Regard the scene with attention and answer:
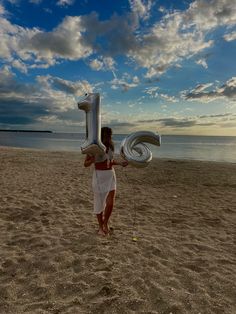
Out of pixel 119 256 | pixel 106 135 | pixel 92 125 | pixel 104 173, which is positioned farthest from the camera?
pixel 104 173

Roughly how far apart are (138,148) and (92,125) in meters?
1.01

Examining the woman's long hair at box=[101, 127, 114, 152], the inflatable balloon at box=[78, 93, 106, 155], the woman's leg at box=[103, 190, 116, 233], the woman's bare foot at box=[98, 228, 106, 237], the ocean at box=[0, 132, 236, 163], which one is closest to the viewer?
the inflatable balloon at box=[78, 93, 106, 155]

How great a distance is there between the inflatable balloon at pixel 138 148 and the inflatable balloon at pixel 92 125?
21.3 inches

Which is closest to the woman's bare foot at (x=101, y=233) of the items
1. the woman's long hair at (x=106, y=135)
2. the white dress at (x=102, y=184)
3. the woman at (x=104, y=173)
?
the woman at (x=104, y=173)

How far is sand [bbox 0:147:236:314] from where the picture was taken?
3.61 m

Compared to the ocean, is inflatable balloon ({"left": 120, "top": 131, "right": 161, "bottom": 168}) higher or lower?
higher

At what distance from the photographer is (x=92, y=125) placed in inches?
183

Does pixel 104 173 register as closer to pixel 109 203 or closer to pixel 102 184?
pixel 102 184

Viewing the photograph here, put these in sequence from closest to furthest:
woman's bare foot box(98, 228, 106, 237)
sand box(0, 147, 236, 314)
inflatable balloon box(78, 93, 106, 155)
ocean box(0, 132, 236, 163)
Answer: sand box(0, 147, 236, 314) < inflatable balloon box(78, 93, 106, 155) < woman's bare foot box(98, 228, 106, 237) < ocean box(0, 132, 236, 163)

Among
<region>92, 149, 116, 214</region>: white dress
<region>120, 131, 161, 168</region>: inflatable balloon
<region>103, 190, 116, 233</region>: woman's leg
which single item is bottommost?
<region>103, 190, 116, 233</region>: woman's leg

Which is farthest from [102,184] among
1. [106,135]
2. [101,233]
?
[101,233]

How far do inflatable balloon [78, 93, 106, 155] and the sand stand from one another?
1.72 m

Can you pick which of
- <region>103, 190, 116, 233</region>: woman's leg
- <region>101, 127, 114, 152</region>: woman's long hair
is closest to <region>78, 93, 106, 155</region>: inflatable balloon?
<region>101, 127, 114, 152</region>: woman's long hair

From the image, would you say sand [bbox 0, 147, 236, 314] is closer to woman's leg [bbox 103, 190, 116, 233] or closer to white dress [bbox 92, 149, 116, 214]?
woman's leg [bbox 103, 190, 116, 233]
